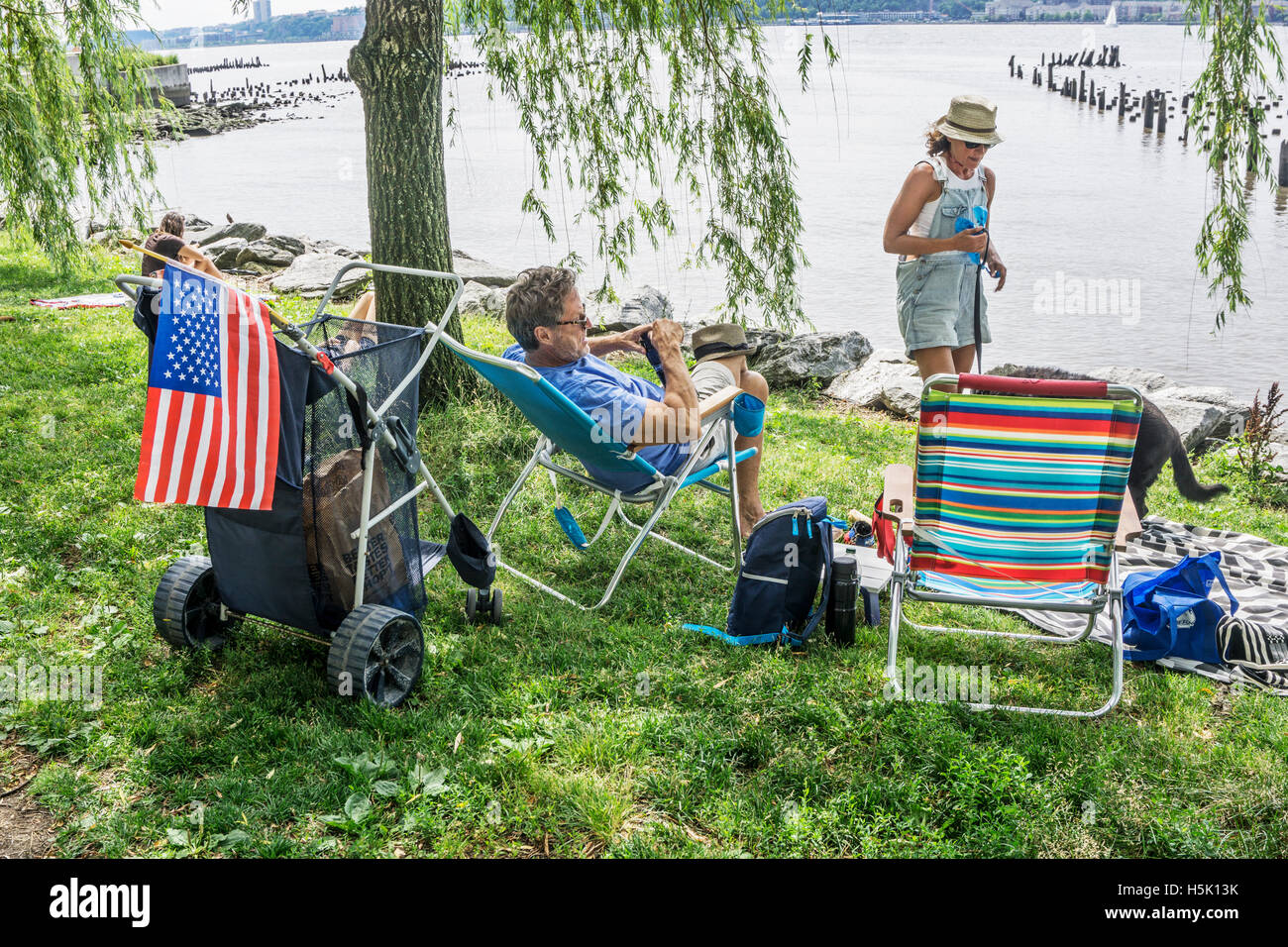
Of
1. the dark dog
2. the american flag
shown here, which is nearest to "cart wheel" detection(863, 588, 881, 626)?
the dark dog

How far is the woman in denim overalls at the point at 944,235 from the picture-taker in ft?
16.3

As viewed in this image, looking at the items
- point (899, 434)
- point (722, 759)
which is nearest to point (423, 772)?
point (722, 759)

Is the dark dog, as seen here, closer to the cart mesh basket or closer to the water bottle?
the water bottle

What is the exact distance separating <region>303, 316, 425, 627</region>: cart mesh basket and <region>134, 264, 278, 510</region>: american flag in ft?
0.72

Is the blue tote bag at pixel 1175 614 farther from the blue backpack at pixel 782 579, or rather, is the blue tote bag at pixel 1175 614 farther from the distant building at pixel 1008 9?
the distant building at pixel 1008 9

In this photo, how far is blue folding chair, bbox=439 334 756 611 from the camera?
Answer: 3922mm

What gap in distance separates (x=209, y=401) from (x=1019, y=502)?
2808 millimetres

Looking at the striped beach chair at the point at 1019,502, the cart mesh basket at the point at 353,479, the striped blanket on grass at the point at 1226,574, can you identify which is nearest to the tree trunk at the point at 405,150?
the cart mesh basket at the point at 353,479

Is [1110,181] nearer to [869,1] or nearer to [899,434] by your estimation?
[869,1]

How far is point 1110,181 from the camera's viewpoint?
22.5 m

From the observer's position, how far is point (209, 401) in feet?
10.1

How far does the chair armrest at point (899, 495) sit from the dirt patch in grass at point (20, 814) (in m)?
2.94

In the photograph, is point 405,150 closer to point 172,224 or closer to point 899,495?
point 172,224

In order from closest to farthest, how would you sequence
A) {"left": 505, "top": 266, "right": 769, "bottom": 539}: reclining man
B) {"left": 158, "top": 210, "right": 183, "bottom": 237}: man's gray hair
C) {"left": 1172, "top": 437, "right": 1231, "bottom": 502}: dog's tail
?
{"left": 505, "top": 266, "right": 769, "bottom": 539}: reclining man
{"left": 1172, "top": 437, "right": 1231, "bottom": 502}: dog's tail
{"left": 158, "top": 210, "right": 183, "bottom": 237}: man's gray hair
